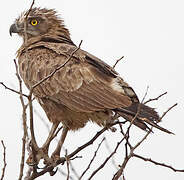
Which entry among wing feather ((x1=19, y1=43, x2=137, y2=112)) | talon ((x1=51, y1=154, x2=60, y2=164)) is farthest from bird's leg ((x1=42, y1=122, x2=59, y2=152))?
wing feather ((x1=19, y1=43, x2=137, y2=112))

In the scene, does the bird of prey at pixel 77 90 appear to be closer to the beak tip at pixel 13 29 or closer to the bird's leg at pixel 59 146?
the bird's leg at pixel 59 146

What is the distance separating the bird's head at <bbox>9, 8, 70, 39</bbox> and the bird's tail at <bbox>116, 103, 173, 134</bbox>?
2871 mm

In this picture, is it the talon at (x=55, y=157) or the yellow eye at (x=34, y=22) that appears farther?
the yellow eye at (x=34, y=22)

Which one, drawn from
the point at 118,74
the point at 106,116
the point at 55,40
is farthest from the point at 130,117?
the point at 55,40

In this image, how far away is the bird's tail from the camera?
17.2 feet

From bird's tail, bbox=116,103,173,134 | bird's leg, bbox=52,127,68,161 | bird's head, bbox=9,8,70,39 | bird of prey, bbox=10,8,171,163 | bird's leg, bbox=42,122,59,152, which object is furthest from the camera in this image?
bird's head, bbox=9,8,70,39

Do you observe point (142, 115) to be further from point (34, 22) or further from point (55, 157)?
point (34, 22)

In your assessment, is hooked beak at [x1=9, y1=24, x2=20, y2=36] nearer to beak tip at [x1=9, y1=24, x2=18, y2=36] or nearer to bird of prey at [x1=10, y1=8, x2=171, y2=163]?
beak tip at [x1=9, y1=24, x2=18, y2=36]

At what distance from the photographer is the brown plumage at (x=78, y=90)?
18.7ft

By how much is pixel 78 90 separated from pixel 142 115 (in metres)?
1.10

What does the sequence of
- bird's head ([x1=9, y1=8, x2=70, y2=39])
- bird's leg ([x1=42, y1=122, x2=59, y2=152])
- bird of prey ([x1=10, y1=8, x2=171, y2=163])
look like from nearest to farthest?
Result: bird of prey ([x1=10, y1=8, x2=171, y2=163]), bird's leg ([x1=42, y1=122, x2=59, y2=152]), bird's head ([x1=9, y1=8, x2=70, y2=39])

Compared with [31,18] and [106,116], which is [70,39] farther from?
[106,116]

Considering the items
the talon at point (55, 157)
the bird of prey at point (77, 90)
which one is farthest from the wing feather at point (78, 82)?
the talon at point (55, 157)

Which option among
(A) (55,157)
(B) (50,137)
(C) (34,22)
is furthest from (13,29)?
(A) (55,157)
